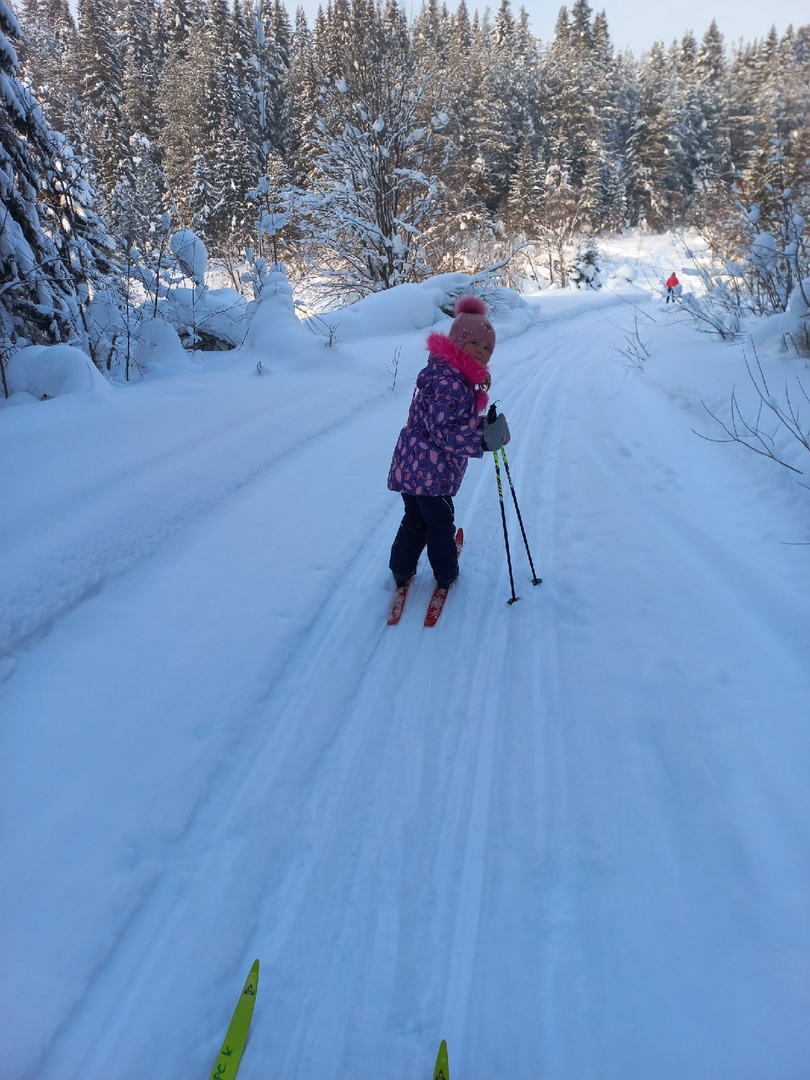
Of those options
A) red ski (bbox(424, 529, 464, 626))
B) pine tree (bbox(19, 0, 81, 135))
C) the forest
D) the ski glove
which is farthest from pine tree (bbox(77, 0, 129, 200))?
red ski (bbox(424, 529, 464, 626))

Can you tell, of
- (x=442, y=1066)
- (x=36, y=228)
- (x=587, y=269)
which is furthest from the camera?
(x=587, y=269)

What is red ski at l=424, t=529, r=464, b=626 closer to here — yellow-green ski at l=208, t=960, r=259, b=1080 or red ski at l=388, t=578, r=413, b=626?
red ski at l=388, t=578, r=413, b=626

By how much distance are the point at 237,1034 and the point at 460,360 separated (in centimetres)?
294

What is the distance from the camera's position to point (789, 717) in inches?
90.2

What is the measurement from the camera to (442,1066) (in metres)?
1.35

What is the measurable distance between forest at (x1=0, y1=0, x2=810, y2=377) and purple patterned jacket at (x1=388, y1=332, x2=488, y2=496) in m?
4.52

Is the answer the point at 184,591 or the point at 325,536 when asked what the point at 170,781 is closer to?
the point at 184,591

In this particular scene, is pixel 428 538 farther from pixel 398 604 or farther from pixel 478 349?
pixel 478 349

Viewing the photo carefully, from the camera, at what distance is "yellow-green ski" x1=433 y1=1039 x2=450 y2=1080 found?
1.35 m

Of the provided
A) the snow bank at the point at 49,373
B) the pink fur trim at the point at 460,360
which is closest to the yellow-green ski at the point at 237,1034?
the pink fur trim at the point at 460,360

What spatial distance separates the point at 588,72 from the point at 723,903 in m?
57.0

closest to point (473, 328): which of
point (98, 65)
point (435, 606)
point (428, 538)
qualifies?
point (428, 538)

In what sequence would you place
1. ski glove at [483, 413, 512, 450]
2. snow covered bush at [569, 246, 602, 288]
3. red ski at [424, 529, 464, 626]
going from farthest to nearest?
snow covered bush at [569, 246, 602, 288]
red ski at [424, 529, 464, 626]
ski glove at [483, 413, 512, 450]

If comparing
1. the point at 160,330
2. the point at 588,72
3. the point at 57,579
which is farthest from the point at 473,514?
the point at 588,72
